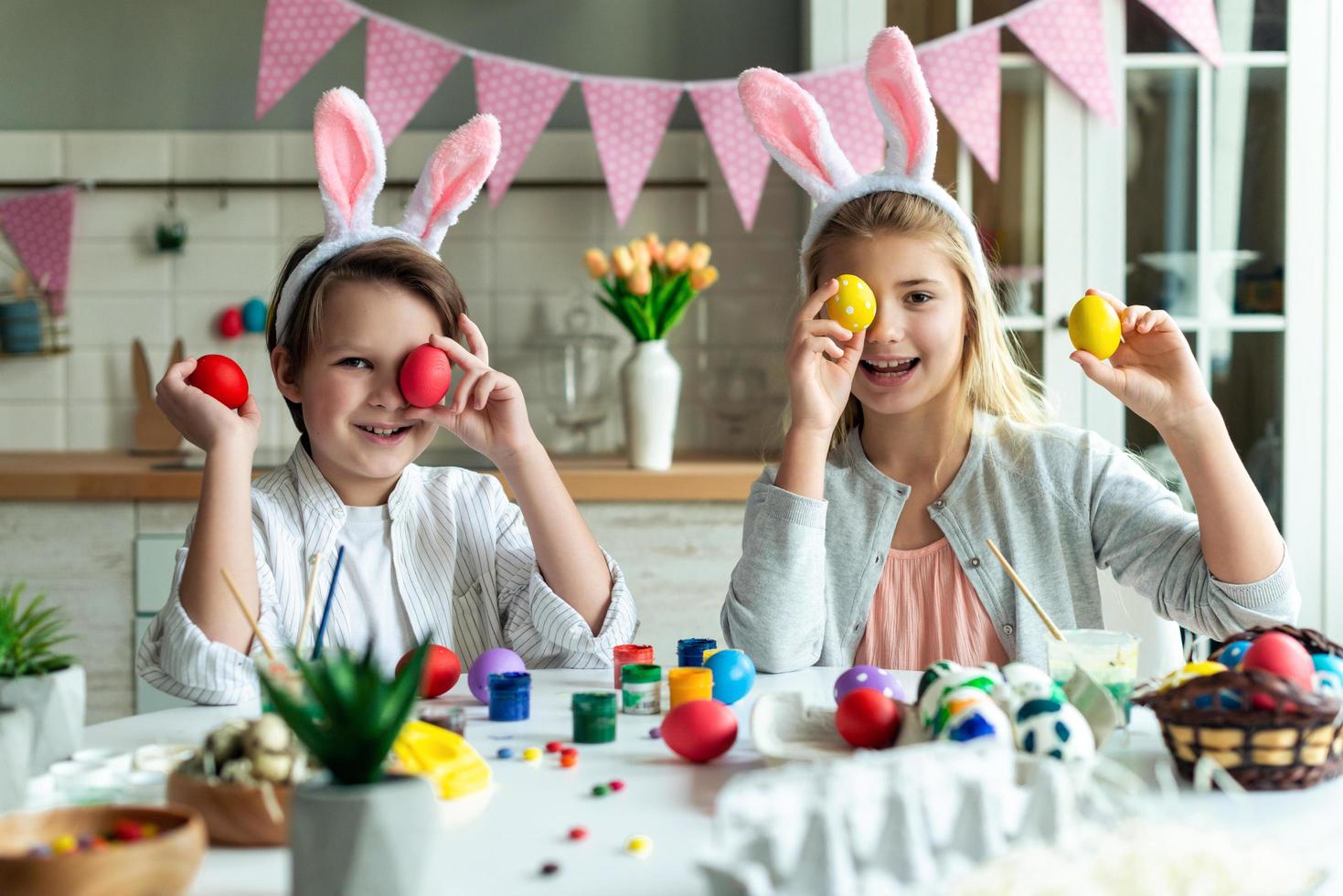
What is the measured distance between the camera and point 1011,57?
8.91 feet

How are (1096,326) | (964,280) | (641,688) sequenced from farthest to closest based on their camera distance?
(964,280) → (1096,326) → (641,688)

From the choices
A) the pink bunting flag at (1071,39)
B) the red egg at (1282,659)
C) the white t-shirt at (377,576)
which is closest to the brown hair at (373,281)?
the white t-shirt at (377,576)

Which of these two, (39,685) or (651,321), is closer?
(39,685)

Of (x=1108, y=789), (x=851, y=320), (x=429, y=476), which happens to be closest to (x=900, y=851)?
(x=1108, y=789)

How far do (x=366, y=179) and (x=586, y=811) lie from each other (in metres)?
0.91

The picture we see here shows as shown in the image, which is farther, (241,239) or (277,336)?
(241,239)

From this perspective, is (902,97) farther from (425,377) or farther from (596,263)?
(596,263)

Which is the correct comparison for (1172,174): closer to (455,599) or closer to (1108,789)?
(455,599)

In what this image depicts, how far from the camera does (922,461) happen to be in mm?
1629

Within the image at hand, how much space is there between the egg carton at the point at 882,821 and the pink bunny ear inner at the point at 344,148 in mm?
1034

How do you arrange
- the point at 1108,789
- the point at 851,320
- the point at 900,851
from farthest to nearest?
1. the point at 851,320
2. the point at 1108,789
3. the point at 900,851

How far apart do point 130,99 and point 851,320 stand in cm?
231

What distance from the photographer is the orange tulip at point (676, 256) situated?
2619 millimetres

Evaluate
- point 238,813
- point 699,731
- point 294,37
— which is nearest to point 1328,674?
point 699,731
